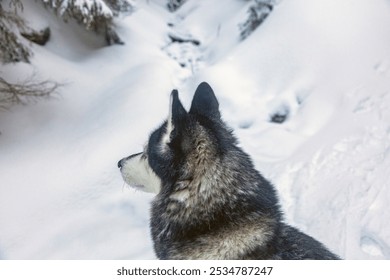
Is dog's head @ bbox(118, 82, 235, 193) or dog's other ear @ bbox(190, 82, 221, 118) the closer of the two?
dog's head @ bbox(118, 82, 235, 193)

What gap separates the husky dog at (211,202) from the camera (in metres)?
1.62

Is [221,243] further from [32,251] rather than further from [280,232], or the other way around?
[32,251]

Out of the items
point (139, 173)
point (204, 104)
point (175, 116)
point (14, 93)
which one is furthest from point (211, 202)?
point (14, 93)

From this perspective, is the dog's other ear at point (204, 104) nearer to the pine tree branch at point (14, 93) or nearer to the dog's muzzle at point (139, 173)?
the dog's muzzle at point (139, 173)

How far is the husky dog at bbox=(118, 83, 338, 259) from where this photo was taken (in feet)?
5.33

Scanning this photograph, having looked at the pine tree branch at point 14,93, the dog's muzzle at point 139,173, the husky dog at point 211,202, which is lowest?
the husky dog at point 211,202

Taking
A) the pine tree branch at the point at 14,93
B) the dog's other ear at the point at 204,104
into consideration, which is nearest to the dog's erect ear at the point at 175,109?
the dog's other ear at the point at 204,104

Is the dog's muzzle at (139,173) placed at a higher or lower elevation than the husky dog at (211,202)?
higher

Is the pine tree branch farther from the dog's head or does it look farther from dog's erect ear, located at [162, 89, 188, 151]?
dog's erect ear, located at [162, 89, 188, 151]

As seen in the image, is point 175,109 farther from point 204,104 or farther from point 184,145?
point 204,104

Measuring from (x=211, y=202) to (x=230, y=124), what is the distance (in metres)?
3.83

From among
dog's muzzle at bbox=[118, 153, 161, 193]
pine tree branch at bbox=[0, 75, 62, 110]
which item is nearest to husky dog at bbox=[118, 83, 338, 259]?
dog's muzzle at bbox=[118, 153, 161, 193]

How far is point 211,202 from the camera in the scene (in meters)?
1.62
